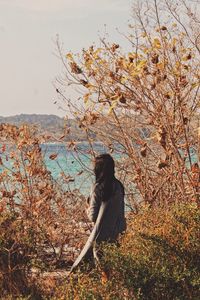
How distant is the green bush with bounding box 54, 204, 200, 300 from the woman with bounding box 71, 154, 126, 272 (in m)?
0.49

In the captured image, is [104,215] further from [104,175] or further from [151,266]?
[151,266]

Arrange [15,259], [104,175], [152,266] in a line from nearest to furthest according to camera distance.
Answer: [152,266]
[104,175]
[15,259]

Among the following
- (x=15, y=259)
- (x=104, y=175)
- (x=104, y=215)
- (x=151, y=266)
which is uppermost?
(x=104, y=175)

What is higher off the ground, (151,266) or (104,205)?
(104,205)

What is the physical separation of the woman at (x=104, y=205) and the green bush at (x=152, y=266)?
1.59ft

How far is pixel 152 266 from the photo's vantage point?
4367 mm

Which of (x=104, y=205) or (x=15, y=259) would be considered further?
(x=15, y=259)

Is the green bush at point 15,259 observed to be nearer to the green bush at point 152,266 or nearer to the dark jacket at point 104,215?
the dark jacket at point 104,215

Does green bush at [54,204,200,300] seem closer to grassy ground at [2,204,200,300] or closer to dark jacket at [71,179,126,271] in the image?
grassy ground at [2,204,200,300]

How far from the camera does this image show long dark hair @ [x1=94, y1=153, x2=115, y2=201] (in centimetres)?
543

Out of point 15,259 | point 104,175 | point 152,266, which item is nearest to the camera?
point 152,266

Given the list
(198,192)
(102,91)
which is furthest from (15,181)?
(198,192)

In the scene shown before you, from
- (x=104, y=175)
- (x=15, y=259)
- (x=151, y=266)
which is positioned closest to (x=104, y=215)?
(x=104, y=175)

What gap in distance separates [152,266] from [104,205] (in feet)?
4.13
